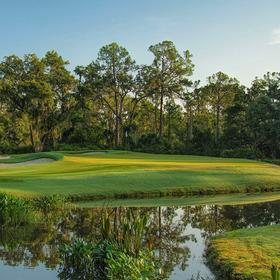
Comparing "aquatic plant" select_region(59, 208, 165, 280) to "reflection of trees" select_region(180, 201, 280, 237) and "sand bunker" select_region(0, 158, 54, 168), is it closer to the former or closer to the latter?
"reflection of trees" select_region(180, 201, 280, 237)

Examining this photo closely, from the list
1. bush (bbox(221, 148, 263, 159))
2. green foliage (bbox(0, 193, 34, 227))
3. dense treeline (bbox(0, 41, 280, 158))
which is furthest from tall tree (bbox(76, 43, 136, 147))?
green foliage (bbox(0, 193, 34, 227))

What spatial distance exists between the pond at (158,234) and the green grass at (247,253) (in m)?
0.46

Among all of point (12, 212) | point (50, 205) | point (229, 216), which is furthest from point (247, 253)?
point (50, 205)

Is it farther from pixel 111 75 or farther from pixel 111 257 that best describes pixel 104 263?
pixel 111 75

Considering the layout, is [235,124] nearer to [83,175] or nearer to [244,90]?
[244,90]

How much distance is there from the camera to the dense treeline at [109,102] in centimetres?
7461

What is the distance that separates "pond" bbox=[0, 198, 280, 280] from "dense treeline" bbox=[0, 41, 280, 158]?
157ft

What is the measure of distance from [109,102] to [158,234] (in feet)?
255

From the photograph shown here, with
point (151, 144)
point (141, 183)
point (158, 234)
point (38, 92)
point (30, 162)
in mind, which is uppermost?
point (38, 92)

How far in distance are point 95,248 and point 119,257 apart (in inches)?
41.9

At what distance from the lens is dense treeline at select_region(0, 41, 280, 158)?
74.6m

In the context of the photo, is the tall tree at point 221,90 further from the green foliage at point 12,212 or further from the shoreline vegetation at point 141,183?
the green foliage at point 12,212

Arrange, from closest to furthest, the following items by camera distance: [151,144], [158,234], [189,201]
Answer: [158,234], [189,201], [151,144]

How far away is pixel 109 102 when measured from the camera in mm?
94000
